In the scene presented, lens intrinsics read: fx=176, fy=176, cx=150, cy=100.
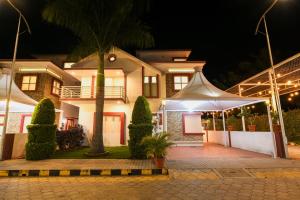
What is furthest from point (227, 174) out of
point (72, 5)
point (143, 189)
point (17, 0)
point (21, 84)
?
point (21, 84)

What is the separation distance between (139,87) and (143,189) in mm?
12090

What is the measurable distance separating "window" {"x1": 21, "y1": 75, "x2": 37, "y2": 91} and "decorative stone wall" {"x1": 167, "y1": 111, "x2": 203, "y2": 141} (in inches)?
496

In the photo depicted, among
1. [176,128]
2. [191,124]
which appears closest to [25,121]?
[176,128]

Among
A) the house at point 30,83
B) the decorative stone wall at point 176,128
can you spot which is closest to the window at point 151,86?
the decorative stone wall at point 176,128

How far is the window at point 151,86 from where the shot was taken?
54.6 ft

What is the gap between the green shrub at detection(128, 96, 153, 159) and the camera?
881cm

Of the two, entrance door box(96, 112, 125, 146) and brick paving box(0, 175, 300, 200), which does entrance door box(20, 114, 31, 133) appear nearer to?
entrance door box(96, 112, 125, 146)

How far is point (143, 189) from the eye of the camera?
15.9 ft

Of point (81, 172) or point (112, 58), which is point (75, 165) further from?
point (112, 58)

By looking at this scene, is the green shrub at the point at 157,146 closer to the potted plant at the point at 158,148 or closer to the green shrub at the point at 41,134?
the potted plant at the point at 158,148

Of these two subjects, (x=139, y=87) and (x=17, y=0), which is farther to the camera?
(x=139, y=87)

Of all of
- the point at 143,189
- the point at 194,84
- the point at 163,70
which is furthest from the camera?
the point at 163,70

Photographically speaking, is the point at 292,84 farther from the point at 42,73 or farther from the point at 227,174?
the point at 42,73

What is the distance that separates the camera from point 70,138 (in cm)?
1265
